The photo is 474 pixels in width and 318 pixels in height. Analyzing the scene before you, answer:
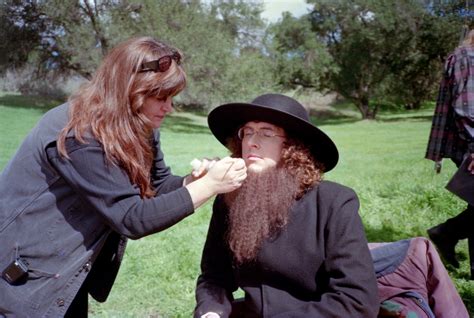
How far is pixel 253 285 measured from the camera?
6.61 ft

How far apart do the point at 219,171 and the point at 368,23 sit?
80.9 feet

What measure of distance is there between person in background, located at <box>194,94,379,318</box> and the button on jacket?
13.8 inches

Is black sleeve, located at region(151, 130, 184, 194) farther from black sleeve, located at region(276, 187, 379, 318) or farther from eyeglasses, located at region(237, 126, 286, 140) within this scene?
black sleeve, located at region(276, 187, 379, 318)

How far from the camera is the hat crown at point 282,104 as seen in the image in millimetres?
1974

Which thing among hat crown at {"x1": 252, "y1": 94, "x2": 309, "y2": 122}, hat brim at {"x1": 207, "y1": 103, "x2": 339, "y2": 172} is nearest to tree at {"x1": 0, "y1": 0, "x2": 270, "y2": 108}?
hat brim at {"x1": 207, "y1": 103, "x2": 339, "y2": 172}

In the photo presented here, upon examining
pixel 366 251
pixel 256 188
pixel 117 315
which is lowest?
pixel 117 315

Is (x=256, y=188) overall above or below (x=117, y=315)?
above

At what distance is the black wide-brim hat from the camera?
1.94m

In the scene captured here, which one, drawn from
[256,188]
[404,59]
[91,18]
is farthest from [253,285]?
[404,59]

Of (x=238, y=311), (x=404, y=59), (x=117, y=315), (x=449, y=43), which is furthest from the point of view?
(x=404, y=59)

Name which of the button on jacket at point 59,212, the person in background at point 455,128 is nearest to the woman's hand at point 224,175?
the button on jacket at point 59,212

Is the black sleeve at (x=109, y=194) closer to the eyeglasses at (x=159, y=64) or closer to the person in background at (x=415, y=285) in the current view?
the eyeglasses at (x=159, y=64)

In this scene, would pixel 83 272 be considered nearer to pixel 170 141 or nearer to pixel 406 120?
pixel 170 141

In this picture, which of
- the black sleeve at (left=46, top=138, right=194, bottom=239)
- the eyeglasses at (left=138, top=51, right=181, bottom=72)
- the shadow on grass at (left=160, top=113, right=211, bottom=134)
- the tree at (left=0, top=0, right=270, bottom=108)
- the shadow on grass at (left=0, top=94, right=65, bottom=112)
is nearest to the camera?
the black sleeve at (left=46, top=138, right=194, bottom=239)
